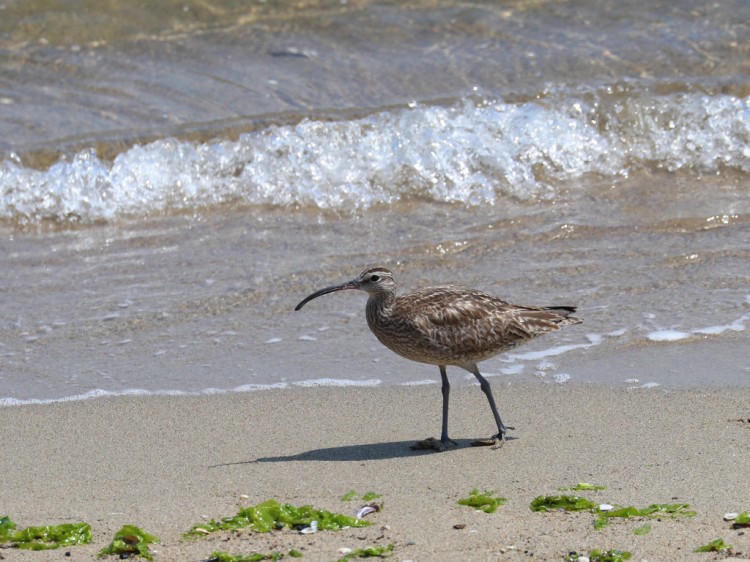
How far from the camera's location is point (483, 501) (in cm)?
511

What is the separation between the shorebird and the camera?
6.36 m

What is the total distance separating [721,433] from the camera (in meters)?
5.97

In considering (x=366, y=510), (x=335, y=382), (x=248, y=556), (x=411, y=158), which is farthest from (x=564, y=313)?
(x=411, y=158)

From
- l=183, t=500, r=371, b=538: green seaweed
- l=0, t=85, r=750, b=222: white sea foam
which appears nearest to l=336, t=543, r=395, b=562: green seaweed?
l=183, t=500, r=371, b=538: green seaweed

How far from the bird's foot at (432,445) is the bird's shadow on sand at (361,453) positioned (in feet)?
0.06

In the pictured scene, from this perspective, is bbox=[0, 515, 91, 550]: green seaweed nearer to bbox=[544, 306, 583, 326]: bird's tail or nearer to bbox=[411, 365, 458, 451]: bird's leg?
bbox=[411, 365, 458, 451]: bird's leg

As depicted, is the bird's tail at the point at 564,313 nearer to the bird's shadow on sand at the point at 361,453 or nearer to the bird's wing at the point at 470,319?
the bird's wing at the point at 470,319

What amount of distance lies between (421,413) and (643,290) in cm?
241

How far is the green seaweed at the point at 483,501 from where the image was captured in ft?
16.6

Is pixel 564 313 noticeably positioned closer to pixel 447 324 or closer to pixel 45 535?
pixel 447 324

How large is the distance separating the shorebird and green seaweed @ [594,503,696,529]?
134 centimetres

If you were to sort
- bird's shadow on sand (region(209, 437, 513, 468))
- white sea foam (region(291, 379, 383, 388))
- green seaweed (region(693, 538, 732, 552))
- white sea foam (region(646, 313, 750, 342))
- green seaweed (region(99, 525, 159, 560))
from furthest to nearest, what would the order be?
white sea foam (region(646, 313, 750, 342))
white sea foam (region(291, 379, 383, 388))
bird's shadow on sand (region(209, 437, 513, 468))
green seaweed (region(99, 525, 159, 560))
green seaweed (region(693, 538, 732, 552))

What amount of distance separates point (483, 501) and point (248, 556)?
1113 mm

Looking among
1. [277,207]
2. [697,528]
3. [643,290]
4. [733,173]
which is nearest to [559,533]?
[697,528]
